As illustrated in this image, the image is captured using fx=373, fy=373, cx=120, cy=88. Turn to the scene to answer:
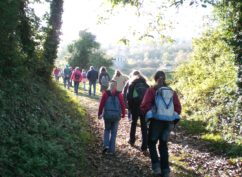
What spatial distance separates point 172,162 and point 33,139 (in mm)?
3760

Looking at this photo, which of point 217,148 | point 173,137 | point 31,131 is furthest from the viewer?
point 173,137

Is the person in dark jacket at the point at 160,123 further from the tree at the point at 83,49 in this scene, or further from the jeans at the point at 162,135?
the tree at the point at 83,49

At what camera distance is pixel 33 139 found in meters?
7.07

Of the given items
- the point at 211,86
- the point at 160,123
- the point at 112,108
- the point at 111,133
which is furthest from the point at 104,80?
the point at 160,123

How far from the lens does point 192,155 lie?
10148mm

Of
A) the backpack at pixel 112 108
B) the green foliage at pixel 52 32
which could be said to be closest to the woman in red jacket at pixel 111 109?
the backpack at pixel 112 108

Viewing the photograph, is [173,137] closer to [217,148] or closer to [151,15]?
[217,148]

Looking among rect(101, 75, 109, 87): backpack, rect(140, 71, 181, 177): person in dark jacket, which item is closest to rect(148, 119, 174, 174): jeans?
rect(140, 71, 181, 177): person in dark jacket

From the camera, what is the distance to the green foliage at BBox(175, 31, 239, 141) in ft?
40.2

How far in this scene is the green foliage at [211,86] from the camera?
12.2m

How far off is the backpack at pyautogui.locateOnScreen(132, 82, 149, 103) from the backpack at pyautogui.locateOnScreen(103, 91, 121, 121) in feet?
3.35

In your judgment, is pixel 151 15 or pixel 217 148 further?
pixel 151 15

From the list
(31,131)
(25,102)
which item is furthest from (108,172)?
(25,102)

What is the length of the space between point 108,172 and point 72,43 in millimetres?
41049
